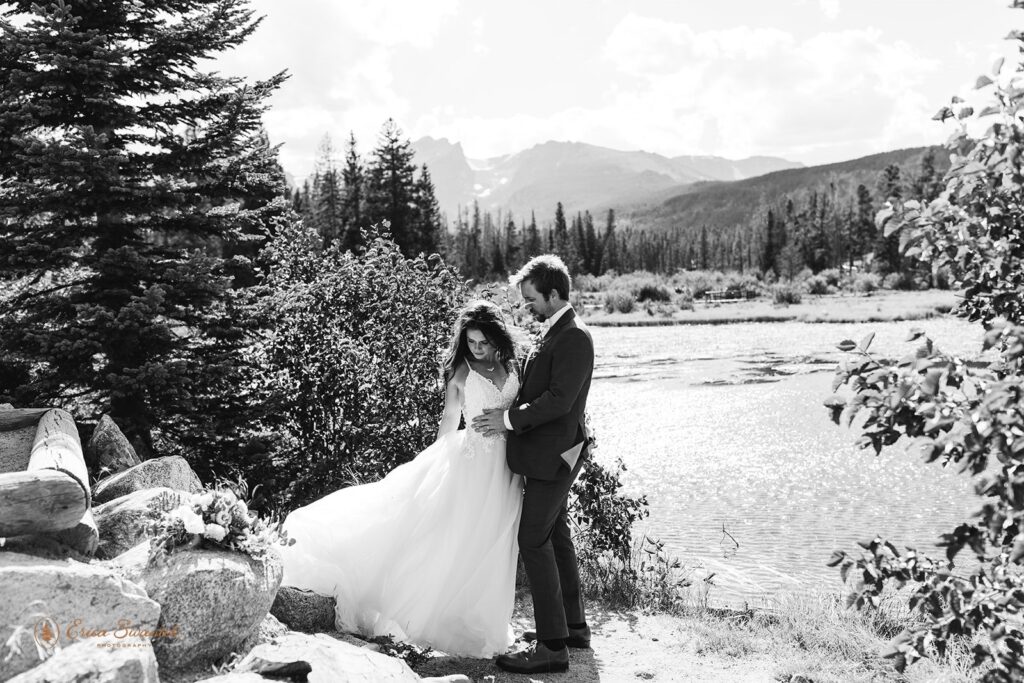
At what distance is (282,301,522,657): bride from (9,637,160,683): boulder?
2.01 meters

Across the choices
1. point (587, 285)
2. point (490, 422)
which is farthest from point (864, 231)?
point (490, 422)

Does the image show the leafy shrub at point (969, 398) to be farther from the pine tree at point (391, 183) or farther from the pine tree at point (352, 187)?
the pine tree at point (352, 187)

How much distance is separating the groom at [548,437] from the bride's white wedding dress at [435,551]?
20cm

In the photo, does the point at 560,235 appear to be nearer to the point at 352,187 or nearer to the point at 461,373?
the point at 352,187

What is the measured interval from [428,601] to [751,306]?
58.8 m

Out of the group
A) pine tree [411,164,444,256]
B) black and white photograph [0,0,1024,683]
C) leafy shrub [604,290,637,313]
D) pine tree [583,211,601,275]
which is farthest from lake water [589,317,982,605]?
pine tree [583,211,601,275]

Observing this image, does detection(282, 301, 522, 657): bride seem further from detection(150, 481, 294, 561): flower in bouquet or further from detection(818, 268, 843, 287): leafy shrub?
detection(818, 268, 843, 287): leafy shrub

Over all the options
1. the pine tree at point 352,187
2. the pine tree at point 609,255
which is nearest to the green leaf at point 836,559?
the pine tree at point 352,187

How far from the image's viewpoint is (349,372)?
8.82 meters

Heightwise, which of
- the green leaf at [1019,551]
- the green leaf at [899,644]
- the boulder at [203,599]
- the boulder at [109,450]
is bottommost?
the boulder at [203,599]

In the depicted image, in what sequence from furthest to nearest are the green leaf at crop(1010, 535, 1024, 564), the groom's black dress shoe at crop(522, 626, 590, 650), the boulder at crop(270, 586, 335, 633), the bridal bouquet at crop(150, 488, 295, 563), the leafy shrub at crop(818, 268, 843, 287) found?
1. the leafy shrub at crop(818, 268, 843, 287)
2. the groom's black dress shoe at crop(522, 626, 590, 650)
3. the boulder at crop(270, 586, 335, 633)
4. the bridal bouquet at crop(150, 488, 295, 563)
5. the green leaf at crop(1010, 535, 1024, 564)

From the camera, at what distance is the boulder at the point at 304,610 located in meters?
5.21

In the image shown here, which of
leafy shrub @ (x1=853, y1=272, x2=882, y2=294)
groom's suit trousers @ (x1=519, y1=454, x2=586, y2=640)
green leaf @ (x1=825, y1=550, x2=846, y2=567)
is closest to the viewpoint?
green leaf @ (x1=825, y1=550, x2=846, y2=567)

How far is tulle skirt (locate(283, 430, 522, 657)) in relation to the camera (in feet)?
17.0
